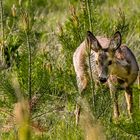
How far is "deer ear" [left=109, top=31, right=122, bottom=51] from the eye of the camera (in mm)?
5779

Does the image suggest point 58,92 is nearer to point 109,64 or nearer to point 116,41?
point 116,41

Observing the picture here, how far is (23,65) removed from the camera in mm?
5105

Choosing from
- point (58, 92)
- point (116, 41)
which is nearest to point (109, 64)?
point (116, 41)

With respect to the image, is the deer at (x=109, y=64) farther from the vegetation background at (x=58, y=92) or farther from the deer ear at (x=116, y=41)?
the vegetation background at (x=58, y=92)

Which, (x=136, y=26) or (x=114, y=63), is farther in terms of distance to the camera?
(x=136, y=26)

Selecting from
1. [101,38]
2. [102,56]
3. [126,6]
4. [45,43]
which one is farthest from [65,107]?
[126,6]

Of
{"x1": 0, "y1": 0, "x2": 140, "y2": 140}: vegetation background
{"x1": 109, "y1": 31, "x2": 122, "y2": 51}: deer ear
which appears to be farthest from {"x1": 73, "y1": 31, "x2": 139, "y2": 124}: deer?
{"x1": 0, "y1": 0, "x2": 140, "y2": 140}: vegetation background

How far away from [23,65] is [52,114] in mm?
744

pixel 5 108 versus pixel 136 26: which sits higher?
pixel 136 26

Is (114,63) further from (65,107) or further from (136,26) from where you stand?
(136,26)

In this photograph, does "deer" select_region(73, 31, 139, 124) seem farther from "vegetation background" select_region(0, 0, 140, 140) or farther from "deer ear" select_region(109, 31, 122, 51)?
"vegetation background" select_region(0, 0, 140, 140)

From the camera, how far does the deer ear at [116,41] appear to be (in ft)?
19.0

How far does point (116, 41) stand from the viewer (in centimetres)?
612

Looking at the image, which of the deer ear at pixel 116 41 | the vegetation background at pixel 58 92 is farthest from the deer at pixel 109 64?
the vegetation background at pixel 58 92
